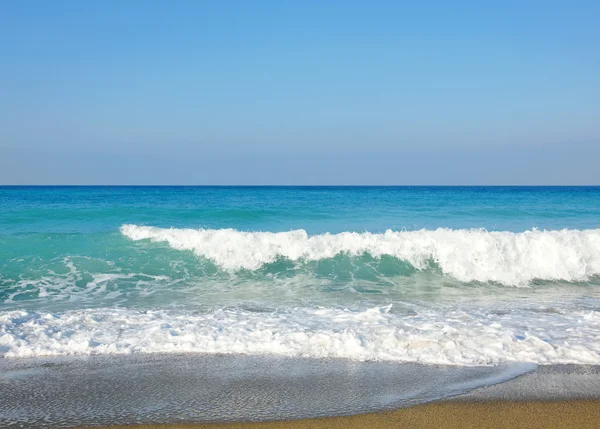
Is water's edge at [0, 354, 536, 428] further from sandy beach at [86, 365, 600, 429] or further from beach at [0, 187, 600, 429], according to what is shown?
sandy beach at [86, 365, 600, 429]

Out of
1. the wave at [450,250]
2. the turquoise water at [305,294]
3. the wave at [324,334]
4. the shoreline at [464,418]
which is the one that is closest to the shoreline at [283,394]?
the shoreline at [464,418]

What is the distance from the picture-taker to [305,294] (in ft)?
31.6

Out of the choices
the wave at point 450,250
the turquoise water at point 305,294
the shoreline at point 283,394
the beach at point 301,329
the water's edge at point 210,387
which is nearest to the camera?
the shoreline at point 283,394

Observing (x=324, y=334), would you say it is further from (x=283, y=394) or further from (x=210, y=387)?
(x=210, y=387)

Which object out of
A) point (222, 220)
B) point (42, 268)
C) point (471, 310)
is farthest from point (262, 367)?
point (222, 220)

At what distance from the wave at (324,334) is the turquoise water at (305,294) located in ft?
0.08

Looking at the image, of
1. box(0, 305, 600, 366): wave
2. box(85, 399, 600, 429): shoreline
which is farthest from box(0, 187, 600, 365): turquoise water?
box(85, 399, 600, 429): shoreline

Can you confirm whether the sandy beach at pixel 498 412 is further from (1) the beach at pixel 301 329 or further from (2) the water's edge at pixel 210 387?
(2) the water's edge at pixel 210 387

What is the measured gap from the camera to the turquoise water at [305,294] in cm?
615

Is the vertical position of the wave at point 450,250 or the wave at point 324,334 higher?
the wave at point 450,250

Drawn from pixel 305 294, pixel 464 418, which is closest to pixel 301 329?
pixel 305 294

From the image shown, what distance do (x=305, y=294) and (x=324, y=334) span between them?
3.17m

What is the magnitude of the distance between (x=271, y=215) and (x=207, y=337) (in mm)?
18212

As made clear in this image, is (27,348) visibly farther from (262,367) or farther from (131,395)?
(262,367)
